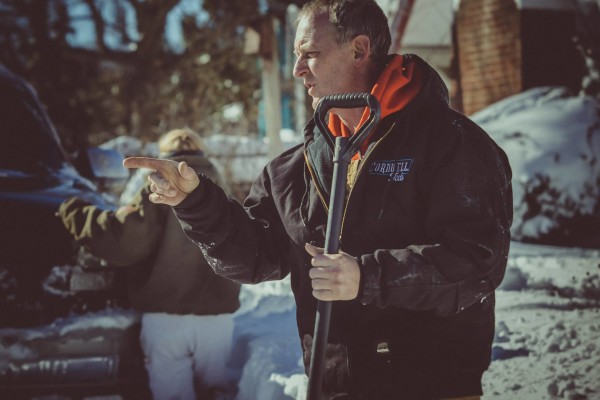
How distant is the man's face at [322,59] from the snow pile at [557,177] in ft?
17.2

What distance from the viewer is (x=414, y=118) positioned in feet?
6.05

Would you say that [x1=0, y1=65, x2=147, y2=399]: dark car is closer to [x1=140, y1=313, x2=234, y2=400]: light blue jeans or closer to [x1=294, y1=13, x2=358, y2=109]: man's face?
[x1=140, y1=313, x2=234, y2=400]: light blue jeans

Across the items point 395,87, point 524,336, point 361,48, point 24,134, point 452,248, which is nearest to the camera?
point 452,248

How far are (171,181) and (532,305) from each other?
11.7ft

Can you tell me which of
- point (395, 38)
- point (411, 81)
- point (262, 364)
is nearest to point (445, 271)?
point (411, 81)

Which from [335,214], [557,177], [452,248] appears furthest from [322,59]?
[557,177]

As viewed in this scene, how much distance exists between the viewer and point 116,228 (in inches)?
128

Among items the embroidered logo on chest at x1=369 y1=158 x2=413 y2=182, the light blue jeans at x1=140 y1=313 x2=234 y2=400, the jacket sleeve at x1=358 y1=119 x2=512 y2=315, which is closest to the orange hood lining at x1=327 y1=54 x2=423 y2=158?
the embroidered logo on chest at x1=369 y1=158 x2=413 y2=182

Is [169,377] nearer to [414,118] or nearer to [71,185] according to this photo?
[71,185]

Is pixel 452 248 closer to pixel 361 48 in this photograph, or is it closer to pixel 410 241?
pixel 410 241

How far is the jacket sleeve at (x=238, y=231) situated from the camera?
196cm

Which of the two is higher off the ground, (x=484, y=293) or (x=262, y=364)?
(x=484, y=293)

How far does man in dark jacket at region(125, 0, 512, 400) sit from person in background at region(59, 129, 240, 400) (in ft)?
4.54

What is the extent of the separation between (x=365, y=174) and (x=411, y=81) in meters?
0.38
